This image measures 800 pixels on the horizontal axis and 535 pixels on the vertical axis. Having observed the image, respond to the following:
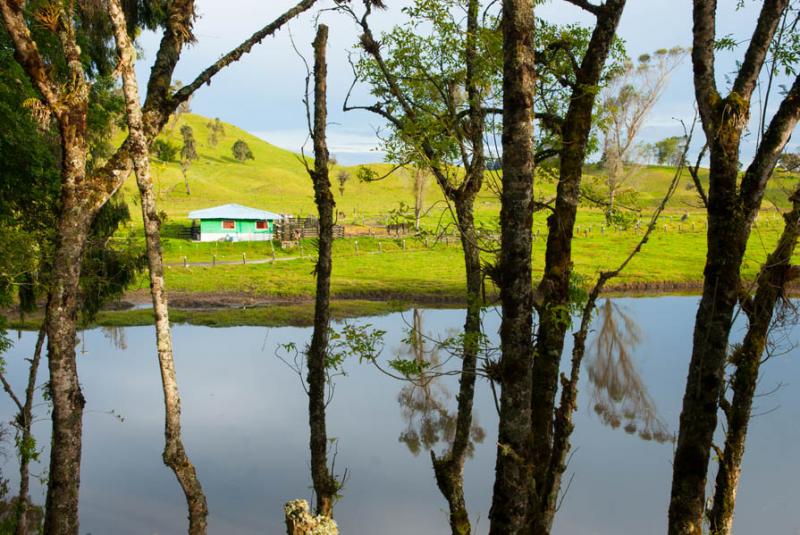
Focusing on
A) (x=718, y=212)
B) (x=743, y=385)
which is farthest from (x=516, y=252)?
(x=743, y=385)

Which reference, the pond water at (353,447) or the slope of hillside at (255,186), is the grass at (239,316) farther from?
the slope of hillside at (255,186)

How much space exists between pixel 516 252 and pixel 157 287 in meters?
4.64

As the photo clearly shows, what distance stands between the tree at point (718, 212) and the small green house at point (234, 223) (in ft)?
172

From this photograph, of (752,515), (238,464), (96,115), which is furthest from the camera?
(238,464)

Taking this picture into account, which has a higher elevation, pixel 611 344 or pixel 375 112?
pixel 375 112

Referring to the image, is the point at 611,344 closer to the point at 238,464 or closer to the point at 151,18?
the point at 238,464

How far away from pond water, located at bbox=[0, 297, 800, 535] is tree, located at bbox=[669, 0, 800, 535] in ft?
19.8

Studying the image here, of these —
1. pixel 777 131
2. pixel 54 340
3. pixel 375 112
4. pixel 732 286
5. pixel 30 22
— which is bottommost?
pixel 54 340

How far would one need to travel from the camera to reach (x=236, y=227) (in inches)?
2261

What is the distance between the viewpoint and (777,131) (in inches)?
245

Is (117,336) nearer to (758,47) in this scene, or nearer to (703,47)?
(703,47)

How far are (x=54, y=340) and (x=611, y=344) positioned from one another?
2685 centimetres

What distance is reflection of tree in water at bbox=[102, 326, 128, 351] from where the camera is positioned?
95.0 ft

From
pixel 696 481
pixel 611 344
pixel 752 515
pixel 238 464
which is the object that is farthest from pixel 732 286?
pixel 611 344
